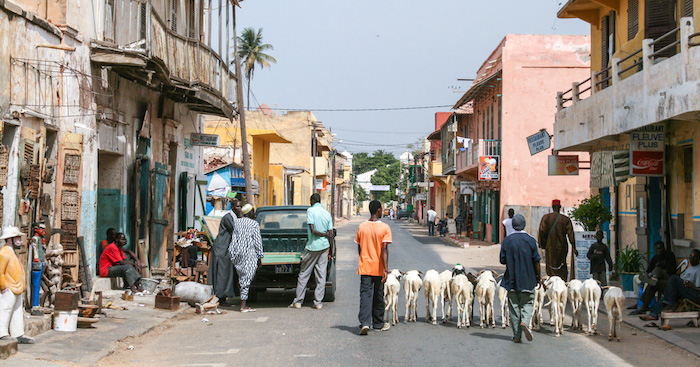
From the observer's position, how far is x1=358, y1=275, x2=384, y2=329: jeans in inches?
402

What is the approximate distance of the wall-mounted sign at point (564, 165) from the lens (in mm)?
21266

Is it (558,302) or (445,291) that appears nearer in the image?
(558,302)

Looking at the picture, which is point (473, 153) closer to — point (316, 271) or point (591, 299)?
point (316, 271)

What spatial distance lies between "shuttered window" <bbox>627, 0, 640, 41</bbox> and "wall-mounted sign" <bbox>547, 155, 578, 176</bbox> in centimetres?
447

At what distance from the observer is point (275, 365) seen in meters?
8.16

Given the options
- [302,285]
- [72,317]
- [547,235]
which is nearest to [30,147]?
[72,317]

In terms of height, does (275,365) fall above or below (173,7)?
below

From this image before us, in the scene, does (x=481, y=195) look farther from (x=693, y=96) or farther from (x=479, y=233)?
(x=693, y=96)

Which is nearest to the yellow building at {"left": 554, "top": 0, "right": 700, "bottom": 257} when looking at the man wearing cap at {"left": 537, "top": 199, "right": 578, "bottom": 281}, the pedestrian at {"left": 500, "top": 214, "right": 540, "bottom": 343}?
the man wearing cap at {"left": 537, "top": 199, "right": 578, "bottom": 281}

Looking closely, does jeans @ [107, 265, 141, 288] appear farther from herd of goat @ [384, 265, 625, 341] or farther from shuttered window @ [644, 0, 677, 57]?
shuttered window @ [644, 0, 677, 57]

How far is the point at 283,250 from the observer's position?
14.3m

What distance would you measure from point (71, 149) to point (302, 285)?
4.60 m

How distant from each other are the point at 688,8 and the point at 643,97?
2048 mm

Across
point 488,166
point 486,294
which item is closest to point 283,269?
point 486,294
